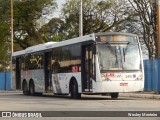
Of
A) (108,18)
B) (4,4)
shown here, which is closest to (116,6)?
(108,18)

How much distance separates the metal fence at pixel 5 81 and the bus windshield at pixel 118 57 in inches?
1105

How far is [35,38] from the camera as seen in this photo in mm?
59594

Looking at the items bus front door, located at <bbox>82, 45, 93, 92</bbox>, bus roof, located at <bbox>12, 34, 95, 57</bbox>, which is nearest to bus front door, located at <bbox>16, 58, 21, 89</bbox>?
bus roof, located at <bbox>12, 34, 95, 57</bbox>

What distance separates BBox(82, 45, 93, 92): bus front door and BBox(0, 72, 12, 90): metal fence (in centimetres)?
2694

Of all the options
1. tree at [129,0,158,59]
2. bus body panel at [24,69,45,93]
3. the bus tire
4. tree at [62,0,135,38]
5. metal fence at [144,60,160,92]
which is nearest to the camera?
bus body panel at [24,69,45,93]

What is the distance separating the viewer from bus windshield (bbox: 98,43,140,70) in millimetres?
21297

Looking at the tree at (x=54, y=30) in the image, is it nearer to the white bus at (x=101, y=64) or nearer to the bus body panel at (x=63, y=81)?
the bus body panel at (x=63, y=81)

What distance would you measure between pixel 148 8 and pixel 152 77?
20690mm

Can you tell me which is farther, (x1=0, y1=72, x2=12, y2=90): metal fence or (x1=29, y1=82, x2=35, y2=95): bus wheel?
(x1=0, y1=72, x2=12, y2=90): metal fence

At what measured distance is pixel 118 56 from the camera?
70.4ft

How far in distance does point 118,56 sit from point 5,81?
2977 centimetres

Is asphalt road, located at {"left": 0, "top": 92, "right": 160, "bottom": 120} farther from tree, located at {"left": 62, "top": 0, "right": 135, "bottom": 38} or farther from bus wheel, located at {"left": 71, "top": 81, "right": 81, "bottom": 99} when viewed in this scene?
tree, located at {"left": 62, "top": 0, "right": 135, "bottom": 38}

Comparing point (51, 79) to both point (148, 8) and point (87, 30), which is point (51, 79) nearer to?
point (148, 8)

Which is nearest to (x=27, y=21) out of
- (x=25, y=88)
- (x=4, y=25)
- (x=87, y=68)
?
(x=4, y=25)
